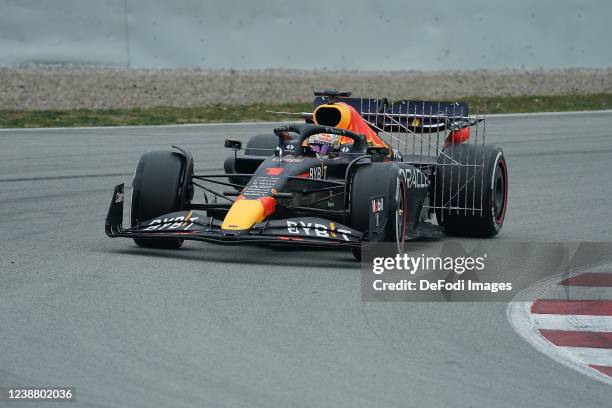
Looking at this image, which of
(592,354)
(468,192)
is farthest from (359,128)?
(592,354)

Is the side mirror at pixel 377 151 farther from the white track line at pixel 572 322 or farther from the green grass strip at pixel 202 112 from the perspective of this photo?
the green grass strip at pixel 202 112

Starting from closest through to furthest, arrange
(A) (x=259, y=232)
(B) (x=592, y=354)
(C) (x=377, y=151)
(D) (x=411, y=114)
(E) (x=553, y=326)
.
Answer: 1. (B) (x=592, y=354)
2. (E) (x=553, y=326)
3. (A) (x=259, y=232)
4. (C) (x=377, y=151)
5. (D) (x=411, y=114)

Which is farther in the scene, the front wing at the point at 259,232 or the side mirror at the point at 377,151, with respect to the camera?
the side mirror at the point at 377,151

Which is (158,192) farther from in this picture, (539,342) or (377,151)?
(539,342)

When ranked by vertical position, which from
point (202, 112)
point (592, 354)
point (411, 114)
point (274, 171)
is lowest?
point (592, 354)

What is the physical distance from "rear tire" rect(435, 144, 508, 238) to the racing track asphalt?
1.43 ft

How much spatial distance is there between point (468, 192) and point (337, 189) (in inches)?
63.2

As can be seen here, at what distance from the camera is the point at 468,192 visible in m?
11.4

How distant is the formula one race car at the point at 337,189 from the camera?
948 cm

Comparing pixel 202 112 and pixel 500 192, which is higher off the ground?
pixel 202 112

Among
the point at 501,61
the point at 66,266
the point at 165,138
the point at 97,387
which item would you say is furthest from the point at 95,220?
the point at 501,61

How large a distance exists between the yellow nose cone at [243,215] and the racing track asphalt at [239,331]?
0.32m

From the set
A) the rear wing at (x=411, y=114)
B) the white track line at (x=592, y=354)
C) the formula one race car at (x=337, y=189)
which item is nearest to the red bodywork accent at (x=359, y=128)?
the formula one race car at (x=337, y=189)

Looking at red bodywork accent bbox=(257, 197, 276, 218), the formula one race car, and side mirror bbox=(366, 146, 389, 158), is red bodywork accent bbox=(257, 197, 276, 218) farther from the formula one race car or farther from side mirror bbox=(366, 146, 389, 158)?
side mirror bbox=(366, 146, 389, 158)
